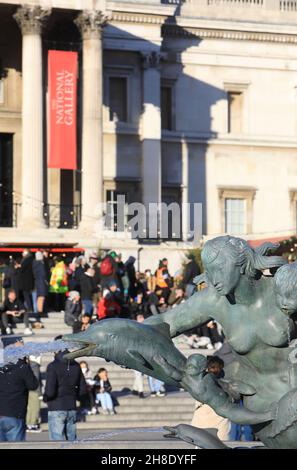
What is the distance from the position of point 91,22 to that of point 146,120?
6295mm

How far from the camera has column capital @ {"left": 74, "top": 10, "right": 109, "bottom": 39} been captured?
40469 mm

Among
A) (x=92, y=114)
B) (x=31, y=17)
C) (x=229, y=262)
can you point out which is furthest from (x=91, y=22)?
(x=229, y=262)

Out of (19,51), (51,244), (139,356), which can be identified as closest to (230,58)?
(19,51)

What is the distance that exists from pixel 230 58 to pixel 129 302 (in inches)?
880

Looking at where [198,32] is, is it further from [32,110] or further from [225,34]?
[32,110]

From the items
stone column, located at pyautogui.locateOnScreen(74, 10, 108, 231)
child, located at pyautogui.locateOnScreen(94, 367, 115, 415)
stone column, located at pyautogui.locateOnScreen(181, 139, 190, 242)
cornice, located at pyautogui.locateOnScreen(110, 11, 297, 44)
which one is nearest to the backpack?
child, located at pyautogui.locateOnScreen(94, 367, 115, 415)

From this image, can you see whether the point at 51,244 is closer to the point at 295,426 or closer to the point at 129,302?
the point at 129,302

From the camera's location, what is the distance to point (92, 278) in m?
28.4

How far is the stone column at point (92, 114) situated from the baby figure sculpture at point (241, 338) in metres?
32.7

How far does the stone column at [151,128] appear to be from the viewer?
45844mm

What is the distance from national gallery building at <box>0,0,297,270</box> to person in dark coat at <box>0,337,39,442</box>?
19.9 meters

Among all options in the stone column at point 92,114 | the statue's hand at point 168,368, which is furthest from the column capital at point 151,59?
the statue's hand at point 168,368

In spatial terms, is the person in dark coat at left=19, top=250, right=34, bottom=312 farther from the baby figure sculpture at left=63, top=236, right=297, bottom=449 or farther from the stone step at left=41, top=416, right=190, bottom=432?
the baby figure sculpture at left=63, top=236, right=297, bottom=449

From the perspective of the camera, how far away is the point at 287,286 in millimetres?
7133
